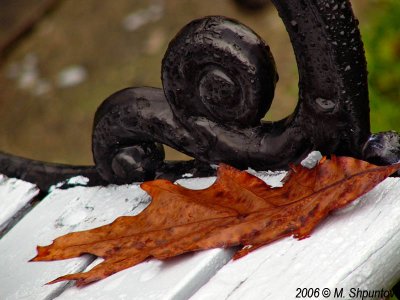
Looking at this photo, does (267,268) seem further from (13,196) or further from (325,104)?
(13,196)

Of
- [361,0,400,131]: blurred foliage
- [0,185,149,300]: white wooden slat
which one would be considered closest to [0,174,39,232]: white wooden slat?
[0,185,149,300]: white wooden slat

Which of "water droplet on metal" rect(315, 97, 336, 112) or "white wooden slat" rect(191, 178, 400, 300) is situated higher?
"water droplet on metal" rect(315, 97, 336, 112)

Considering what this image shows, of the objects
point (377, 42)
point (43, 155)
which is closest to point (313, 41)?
point (377, 42)

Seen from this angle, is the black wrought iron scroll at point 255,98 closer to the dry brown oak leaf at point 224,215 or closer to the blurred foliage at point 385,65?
the dry brown oak leaf at point 224,215

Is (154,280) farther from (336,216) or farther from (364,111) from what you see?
(364,111)

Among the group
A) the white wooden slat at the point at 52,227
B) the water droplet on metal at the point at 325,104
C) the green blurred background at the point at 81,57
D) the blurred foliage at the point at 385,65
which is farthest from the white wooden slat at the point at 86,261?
the green blurred background at the point at 81,57

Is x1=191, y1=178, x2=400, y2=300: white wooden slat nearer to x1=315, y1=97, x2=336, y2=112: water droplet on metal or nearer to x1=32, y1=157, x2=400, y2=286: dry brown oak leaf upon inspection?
x1=32, y1=157, x2=400, y2=286: dry brown oak leaf

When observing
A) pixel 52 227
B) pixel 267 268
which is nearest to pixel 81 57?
pixel 52 227
